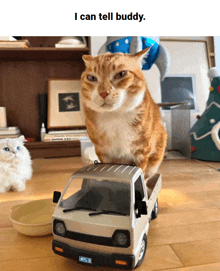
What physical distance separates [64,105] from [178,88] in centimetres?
103

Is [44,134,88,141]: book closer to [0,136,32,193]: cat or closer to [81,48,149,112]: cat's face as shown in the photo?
[0,136,32,193]: cat

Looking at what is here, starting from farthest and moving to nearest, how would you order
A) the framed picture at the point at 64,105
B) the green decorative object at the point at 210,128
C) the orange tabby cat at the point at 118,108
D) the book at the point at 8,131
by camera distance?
the framed picture at the point at 64,105 < the book at the point at 8,131 < the green decorative object at the point at 210,128 < the orange tabby cat at the point at 118,108

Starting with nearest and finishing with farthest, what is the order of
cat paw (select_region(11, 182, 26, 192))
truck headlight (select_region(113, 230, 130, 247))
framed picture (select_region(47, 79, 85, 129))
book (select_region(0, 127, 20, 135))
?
truck headlight (select_region(113, 230, 130, 247)) < cat paw (select_region(11, 182, 26, 192)) < book (select_region(0, 127, 20, 135)) < framed picture (select_region(47, 79, 85, 129))

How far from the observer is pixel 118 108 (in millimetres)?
605

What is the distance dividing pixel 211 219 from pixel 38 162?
138cm

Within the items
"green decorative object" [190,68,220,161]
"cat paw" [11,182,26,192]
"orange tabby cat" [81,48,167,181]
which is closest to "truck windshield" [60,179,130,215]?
"orange tabby cat" [81,48,167,181]

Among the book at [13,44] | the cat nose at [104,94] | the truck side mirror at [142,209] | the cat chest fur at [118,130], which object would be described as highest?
the book at [13,44]

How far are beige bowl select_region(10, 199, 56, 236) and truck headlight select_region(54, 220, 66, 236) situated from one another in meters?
0.15

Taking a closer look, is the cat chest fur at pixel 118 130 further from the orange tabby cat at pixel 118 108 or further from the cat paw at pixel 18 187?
the cat paw at pixel 18 187

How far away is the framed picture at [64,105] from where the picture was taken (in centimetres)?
193

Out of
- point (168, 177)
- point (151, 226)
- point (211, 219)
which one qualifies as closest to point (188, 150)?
point (168, 177)

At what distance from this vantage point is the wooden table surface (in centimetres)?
56

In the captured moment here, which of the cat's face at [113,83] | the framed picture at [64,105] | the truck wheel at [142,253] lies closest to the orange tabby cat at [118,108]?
the cat's face at [113,83]

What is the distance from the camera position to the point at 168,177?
51.4 inches
